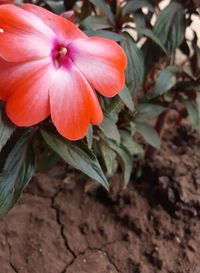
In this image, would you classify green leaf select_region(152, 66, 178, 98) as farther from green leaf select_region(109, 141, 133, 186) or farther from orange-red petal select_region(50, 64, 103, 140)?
orange-red petal select_region(50, 64, 103, 140)

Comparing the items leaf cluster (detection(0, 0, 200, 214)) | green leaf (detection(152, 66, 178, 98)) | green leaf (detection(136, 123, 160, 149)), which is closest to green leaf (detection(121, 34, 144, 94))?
leaf cluster (detection(0, 0, 200, 214))

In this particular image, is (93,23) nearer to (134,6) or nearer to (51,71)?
(134,6)

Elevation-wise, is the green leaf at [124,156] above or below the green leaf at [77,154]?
below

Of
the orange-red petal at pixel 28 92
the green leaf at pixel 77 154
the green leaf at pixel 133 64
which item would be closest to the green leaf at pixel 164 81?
the green leaf at pixel 133 64

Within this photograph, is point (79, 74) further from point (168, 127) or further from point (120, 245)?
point (168, 127)

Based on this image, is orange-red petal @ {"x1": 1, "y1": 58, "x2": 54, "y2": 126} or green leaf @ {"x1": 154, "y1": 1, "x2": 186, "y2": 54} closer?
orange-red petal @ {"x1": 1, "y1": 58, "x2": 54, "y2": 126}

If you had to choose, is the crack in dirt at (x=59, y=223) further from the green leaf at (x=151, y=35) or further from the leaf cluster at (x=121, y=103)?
the green leaf at (x=151, y=35)
